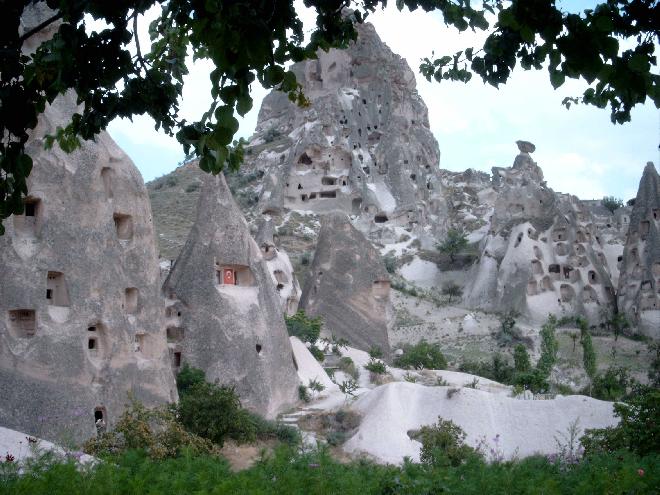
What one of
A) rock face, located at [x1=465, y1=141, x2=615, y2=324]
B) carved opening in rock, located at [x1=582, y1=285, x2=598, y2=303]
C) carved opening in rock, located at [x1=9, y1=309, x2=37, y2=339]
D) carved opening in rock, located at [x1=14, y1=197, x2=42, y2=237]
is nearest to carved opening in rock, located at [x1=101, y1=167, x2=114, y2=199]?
carved opening in rock, located at [x1=14, y1=197, x2=42, y2=237]

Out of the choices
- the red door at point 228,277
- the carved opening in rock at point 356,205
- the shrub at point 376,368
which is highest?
the carved opening in rock at point 356,205

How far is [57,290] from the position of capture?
14758 mm

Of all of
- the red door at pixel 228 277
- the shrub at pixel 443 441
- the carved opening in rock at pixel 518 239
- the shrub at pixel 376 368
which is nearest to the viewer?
the shrub at pixel 443 441

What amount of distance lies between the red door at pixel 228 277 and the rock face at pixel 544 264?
19.4m

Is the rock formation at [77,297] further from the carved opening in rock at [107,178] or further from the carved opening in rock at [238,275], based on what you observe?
the carved opening in rock at [238,275]

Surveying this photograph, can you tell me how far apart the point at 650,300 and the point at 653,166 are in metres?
7.45

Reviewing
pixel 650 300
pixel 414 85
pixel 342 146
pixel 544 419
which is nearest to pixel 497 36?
pixel 544 419

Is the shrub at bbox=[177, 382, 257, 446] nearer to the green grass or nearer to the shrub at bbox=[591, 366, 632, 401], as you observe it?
the green grass

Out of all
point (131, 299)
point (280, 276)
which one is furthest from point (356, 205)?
point (131, 299)

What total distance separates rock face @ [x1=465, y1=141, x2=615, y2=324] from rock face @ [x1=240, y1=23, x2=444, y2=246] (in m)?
9.01

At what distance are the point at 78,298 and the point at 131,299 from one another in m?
1.76

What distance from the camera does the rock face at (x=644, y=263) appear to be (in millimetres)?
33812

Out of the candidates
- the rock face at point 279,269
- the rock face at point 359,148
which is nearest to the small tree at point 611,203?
the rock face at point 359,148

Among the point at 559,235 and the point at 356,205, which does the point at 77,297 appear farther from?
the point at 356,205
